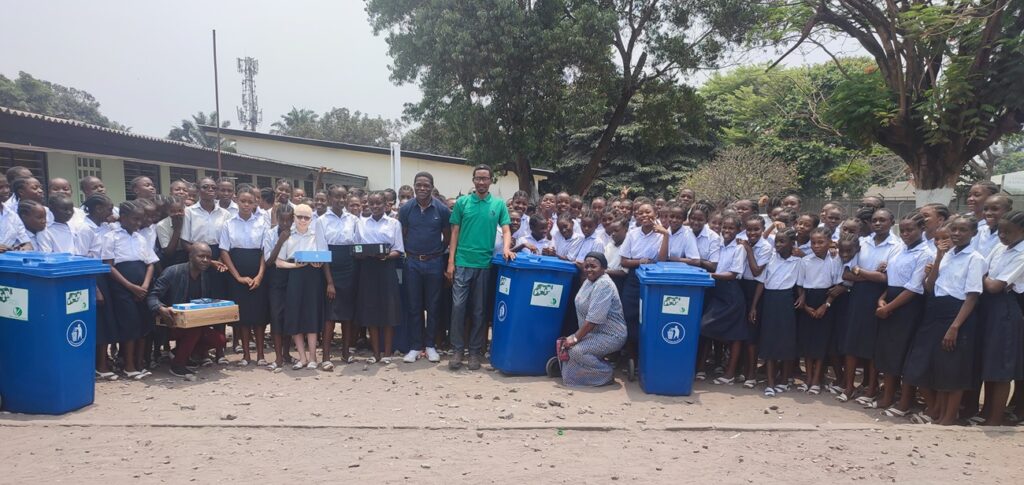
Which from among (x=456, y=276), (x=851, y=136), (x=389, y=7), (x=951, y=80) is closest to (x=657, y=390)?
(x=456, y=276)

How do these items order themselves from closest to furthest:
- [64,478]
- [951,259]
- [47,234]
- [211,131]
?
[64,478]
[951,259]
[47,234]
[211,131]

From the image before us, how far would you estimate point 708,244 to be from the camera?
572 cm

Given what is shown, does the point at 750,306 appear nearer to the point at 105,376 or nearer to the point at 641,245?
the point at 641,245

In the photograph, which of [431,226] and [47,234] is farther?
[431,226]

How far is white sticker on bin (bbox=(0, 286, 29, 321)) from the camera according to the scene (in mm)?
4230

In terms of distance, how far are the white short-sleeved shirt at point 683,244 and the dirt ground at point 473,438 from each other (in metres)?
1.32

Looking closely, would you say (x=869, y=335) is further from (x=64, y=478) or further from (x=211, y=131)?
(x=211, y=131)

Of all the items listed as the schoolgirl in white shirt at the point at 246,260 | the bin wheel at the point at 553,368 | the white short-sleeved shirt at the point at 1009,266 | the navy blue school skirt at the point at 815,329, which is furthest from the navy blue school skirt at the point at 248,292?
the white short-sleeved shirt at the point at 1009,266

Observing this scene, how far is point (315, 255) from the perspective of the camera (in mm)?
5605

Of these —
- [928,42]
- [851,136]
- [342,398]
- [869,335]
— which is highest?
[928,42]

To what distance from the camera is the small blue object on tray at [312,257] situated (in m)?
5.56

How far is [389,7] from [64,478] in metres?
14.5

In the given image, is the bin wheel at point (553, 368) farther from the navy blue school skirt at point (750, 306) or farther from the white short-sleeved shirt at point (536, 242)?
the navy blue school skirt at point (750, 306)

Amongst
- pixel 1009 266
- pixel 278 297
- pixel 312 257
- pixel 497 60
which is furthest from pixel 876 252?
pixel 497 60
